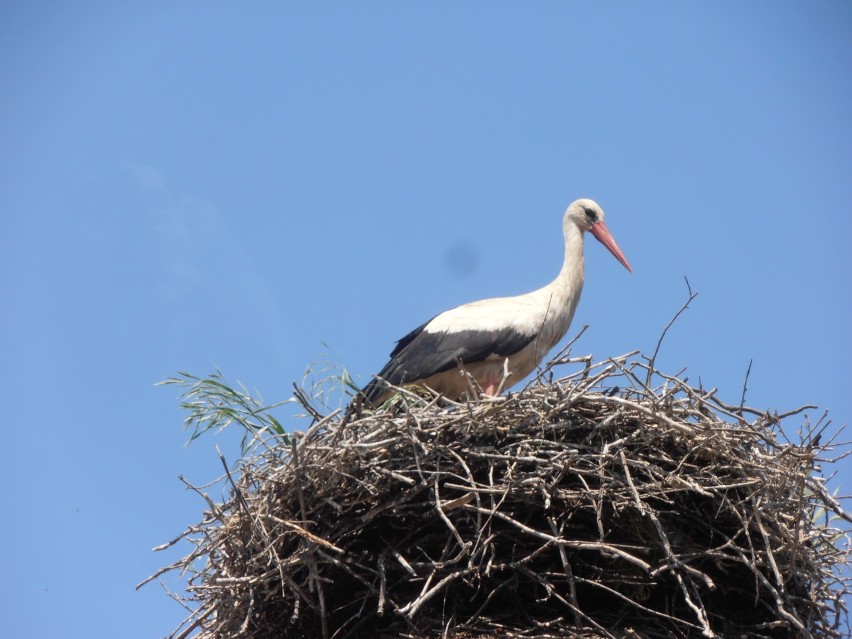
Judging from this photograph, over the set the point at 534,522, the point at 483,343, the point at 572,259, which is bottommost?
the point at 534,522

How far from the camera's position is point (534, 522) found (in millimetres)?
4973

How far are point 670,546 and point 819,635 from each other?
26.9 inches

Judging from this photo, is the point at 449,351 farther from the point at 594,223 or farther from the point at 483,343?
the point at 594,223

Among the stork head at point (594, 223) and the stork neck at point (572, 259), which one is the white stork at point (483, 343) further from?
the stork head at point (594, 223)

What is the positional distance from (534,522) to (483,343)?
1811mm

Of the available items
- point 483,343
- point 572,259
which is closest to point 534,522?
point 483,343

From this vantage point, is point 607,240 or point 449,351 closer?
point 449,351

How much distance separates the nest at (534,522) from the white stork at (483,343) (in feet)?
4.89

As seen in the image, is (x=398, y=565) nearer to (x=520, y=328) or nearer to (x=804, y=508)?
(x=804, y=508)

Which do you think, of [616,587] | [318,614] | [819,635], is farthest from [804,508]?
[318,614]

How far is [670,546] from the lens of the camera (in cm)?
477

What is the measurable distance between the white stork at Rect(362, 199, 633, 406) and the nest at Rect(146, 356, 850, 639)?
4.89ft

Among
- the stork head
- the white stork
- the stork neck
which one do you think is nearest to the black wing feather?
the white stork

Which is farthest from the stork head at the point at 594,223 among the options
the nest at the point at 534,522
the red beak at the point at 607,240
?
the nest at the point at 534,522
